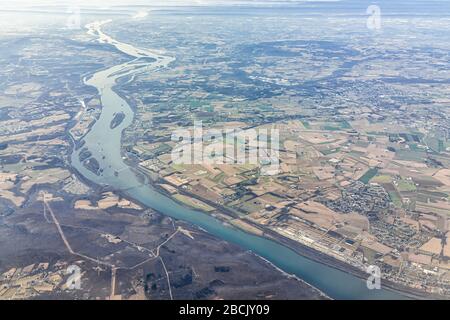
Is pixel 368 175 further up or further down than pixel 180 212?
further up

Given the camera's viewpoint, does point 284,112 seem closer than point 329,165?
No

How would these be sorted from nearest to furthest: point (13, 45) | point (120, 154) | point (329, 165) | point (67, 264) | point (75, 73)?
point (67, 264)
point (329, 165)
point (120, 154)
point (75, 73)
point (13, 45)

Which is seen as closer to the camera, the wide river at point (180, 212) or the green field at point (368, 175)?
the wide river at point (180, 212)

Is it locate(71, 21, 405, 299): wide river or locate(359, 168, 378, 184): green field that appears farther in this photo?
locate(359, 168, 378, 184): green field

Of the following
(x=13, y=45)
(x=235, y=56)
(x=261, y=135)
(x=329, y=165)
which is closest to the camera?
(x=329, y=165)

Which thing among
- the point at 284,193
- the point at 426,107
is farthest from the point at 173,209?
the point at 426,107

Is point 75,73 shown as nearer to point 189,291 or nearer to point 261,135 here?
point 261,135

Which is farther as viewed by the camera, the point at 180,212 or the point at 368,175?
the point at 368,175

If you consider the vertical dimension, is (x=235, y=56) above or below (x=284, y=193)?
above
